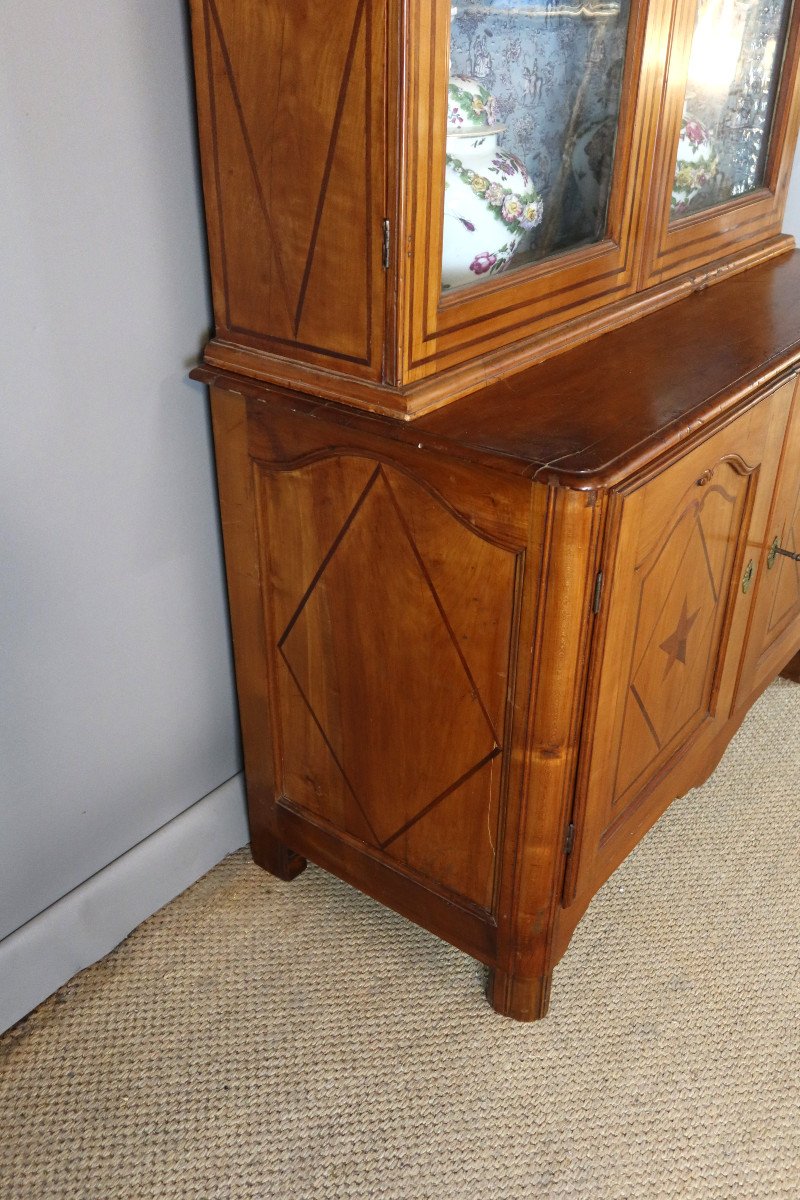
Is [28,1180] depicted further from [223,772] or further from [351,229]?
[351,229]

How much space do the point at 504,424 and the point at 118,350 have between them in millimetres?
350

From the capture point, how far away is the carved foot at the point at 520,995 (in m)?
1.00

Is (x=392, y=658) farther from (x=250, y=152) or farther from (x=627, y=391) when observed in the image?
(x=250, y=152)

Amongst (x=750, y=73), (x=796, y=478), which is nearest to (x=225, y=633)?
(x=796, y=478)

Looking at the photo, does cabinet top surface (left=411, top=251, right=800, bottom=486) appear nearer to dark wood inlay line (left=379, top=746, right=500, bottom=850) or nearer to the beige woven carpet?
dark wood inlay line (left=379, top=746, right=500, bottom=850)

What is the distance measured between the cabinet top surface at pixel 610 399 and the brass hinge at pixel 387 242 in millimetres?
118

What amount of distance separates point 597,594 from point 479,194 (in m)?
0.35

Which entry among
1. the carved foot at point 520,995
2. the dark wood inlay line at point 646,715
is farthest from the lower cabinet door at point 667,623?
the carved foot at point 520,995

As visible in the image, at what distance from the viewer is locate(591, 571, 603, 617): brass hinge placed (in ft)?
2.62

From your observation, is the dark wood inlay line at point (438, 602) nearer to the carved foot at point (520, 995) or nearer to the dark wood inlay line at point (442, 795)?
the dark wood inlay line at point (442, 795)

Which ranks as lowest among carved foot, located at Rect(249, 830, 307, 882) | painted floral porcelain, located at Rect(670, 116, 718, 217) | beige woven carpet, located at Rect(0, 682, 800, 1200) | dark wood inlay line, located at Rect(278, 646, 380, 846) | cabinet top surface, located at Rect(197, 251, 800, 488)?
beige woven carpet, located at Rect(0, 682, 800, 1200)

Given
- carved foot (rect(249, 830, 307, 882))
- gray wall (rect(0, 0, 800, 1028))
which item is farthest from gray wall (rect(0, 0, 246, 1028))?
carved foot (rect(249, 830, 307, 882))

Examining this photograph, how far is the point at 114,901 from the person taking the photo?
1078 mm

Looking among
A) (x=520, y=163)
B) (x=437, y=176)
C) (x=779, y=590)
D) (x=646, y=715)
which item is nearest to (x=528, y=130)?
(x=520, y=163)
